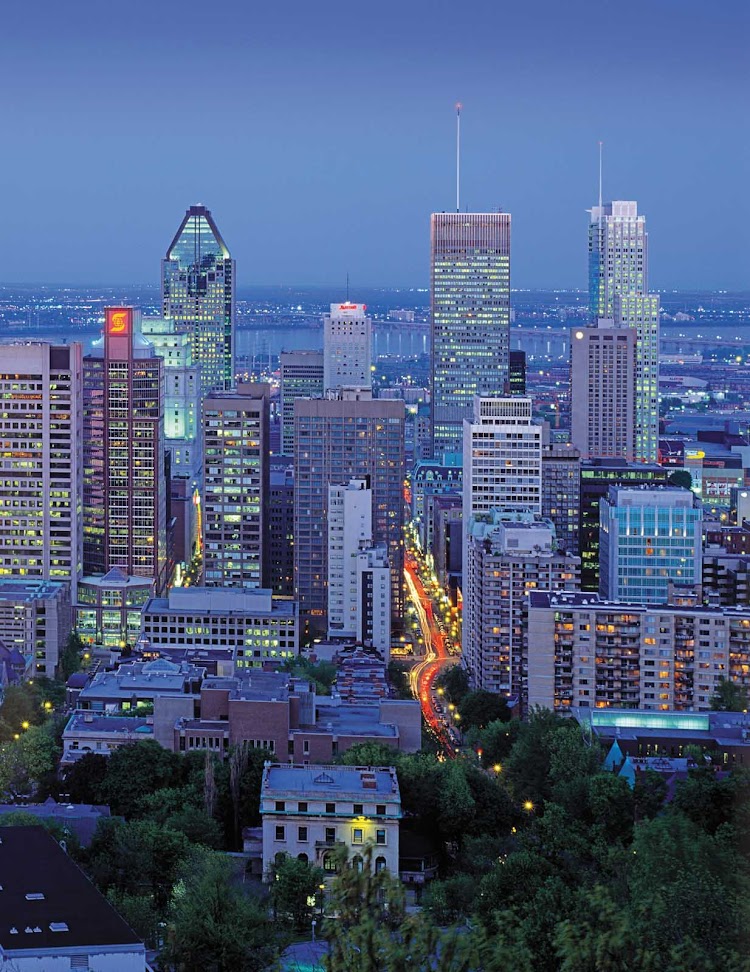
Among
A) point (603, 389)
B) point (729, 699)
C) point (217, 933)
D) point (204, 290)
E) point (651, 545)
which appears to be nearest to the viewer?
point (217, 933)

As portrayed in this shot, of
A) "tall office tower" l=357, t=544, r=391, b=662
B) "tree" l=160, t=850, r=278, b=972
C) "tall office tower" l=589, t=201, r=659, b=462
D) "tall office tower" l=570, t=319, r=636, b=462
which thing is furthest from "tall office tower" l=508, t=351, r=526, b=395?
"tree" l=160, t=850, r=278, b=972

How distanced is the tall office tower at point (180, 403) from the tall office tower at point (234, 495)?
3149mm

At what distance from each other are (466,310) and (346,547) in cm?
1096

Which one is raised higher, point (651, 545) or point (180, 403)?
point (180, 403)

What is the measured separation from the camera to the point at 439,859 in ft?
26.9

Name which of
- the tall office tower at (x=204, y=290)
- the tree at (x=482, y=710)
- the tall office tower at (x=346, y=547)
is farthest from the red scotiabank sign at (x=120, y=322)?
the tall office tower at (x=204, y=290)

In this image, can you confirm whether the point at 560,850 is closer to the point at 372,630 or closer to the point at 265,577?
the point at 372,630

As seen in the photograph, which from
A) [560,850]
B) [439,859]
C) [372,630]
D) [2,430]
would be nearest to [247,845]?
[439,859]

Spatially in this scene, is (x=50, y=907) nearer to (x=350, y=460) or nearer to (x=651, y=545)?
(x=651, y=545)

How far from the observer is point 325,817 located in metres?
7.88

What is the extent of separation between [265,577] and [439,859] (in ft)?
28.3

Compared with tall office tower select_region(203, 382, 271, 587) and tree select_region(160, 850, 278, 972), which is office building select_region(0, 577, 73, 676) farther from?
tree select_region(160, 850, 278, 972)

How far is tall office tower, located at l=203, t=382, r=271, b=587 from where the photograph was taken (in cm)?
1652

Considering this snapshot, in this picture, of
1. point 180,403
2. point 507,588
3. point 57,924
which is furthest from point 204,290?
point 57,924
